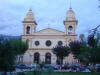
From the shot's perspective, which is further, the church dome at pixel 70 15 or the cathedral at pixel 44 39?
the church dome at pixel 70 15

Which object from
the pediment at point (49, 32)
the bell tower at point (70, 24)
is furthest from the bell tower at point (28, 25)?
the bell tower at point (70, 24)

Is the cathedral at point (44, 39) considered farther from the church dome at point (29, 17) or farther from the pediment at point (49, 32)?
the church dome at point (29, 17)

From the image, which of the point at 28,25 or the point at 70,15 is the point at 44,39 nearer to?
the point at 28,25

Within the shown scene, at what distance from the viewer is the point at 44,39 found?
154ft

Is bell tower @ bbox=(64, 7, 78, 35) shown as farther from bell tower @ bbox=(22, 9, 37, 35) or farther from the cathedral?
bell tower @ bbox=(22, 9, 37, 35)

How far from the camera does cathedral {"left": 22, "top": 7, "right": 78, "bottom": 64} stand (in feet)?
151

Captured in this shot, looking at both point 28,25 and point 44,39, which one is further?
point 28,25

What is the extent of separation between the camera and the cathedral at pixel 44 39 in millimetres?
45969

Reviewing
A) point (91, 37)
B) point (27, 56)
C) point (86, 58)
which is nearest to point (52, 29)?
point (27, 56)

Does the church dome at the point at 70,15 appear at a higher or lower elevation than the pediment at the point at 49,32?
higher

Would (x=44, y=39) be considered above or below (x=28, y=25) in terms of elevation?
below

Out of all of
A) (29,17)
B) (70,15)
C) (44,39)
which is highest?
(70,15)

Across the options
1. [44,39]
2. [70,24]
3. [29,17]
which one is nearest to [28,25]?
[29,17]

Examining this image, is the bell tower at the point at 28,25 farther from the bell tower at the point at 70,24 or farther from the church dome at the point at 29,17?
the bell tower at the point at 70,24
